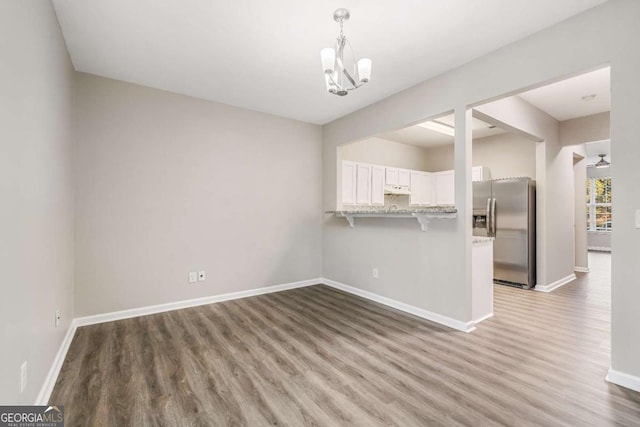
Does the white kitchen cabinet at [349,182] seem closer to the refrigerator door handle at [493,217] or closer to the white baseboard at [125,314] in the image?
the white baseboard at [125,314]

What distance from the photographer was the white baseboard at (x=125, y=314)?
1.93 metres

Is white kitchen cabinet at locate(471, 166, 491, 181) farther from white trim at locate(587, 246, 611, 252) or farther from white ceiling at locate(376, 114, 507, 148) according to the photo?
white trim at locate(587, 246, 611, 252)

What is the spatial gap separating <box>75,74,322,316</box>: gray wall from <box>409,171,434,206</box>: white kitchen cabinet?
260 centimetres

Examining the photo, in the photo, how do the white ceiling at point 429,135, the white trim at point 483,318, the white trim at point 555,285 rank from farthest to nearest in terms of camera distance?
the white ceiling at point 429,135 → the white trim at point 555,285 → the white trim at point 483,318

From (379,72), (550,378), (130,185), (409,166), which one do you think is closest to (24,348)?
(130,185)

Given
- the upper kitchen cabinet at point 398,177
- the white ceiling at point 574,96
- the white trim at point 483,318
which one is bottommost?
the white trim at point 483,318

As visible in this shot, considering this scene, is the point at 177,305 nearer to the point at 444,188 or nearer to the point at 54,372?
the point at 54,372

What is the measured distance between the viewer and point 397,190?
5902 mm

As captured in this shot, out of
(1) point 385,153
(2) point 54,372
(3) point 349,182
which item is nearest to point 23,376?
(2) point 54,372

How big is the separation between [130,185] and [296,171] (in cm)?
229

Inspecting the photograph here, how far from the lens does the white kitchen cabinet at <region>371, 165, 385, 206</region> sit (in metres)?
5.44

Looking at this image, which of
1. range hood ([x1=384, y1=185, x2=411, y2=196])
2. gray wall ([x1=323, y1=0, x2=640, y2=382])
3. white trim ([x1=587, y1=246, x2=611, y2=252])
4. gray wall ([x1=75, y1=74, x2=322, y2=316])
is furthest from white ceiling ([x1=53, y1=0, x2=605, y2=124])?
white trim ([x1=587, y1=246, x2=611, y2=252])

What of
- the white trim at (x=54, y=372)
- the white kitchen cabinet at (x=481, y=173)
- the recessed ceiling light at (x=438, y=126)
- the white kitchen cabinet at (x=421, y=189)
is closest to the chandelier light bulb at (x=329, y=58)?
the white trim at (x=54, y=372)

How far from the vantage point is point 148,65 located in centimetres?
296
